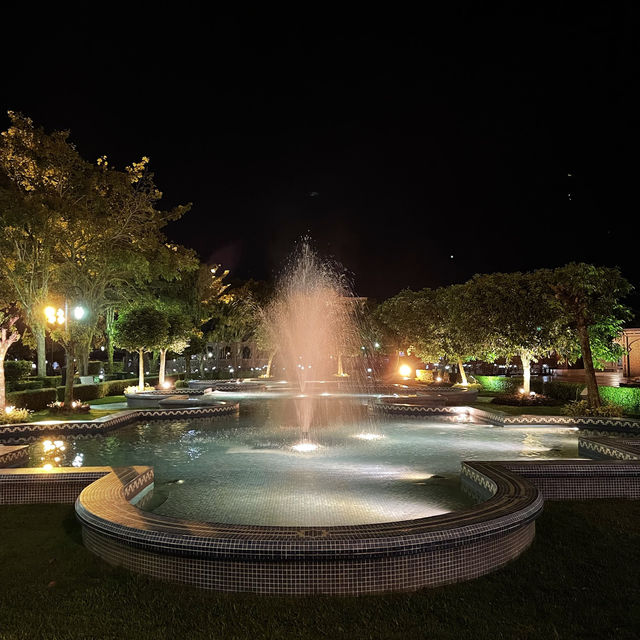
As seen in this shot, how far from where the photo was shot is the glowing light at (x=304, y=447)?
38.4 feet

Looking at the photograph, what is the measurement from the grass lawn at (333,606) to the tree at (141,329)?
20.4 meters

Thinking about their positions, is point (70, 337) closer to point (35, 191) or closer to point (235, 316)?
point (35, 191)

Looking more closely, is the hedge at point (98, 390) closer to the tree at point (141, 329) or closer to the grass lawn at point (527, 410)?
the tree at point (141, 329)

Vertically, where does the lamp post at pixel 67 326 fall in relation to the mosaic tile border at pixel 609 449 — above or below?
above

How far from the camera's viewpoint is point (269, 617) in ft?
13.7

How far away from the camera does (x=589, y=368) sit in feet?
54.2

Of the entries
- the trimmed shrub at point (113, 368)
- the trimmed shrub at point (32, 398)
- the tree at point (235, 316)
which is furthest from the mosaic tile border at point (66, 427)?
the tree at point (235, 316)

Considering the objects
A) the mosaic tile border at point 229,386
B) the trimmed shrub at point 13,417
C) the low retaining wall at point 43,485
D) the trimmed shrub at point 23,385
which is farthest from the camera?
the mosaic tile border at point 229,386

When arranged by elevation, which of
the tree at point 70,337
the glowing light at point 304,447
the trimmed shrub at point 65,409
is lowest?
the glowing light at point 304,447

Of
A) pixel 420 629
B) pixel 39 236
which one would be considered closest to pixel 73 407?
pixel 39 236

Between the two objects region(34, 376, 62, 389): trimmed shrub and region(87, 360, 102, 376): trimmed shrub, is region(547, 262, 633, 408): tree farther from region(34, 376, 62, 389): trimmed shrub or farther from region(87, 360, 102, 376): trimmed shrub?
region(87, 360, 102, 376): trimmed shrub

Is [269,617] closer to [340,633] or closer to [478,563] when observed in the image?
[340,633]

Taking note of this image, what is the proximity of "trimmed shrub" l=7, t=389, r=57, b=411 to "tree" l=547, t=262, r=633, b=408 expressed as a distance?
17436 millimetres

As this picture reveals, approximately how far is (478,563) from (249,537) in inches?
80.8
